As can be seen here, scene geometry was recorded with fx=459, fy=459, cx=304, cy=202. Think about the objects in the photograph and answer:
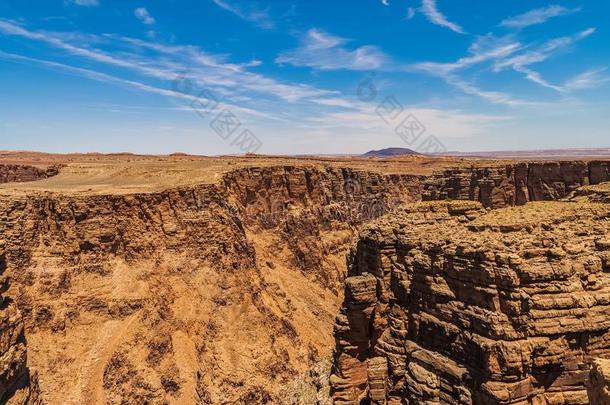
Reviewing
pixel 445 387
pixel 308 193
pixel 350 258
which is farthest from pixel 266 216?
pixel 445 387

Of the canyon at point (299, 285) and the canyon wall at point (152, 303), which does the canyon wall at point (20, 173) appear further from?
the canyon wall at point (152, 303)

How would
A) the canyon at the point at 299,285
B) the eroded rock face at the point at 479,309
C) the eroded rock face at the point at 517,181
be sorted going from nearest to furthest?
the eroded rock face at the point at 479,309 → the canyon at the point at 299,285 → the eroded rock face at the point at 517,181

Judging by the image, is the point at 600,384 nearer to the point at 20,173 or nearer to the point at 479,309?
the point at 479,309

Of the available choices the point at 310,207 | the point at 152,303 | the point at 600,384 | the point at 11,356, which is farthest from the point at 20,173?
the point at 600,384

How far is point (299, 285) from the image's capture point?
56.2 m

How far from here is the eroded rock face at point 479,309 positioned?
42.5ft

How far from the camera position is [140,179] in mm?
55000

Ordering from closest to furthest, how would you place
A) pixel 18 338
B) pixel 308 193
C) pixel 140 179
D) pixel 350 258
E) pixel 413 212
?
pixel 413 212 < pixel 18 338 < pixel 350 258 < pixel 140 179 < pixel 308 193

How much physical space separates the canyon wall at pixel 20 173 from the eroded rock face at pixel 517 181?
60438 millimetres

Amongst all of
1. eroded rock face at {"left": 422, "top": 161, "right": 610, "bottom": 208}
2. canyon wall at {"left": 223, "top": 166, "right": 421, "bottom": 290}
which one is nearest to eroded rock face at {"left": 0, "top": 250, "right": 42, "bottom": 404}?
canyon wall at {"left": 223, "top": 166, "right": 421, "bottom": 290}

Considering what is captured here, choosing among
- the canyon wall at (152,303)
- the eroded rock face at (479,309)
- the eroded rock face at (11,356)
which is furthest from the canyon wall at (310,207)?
the eroded rock face at (479,309)

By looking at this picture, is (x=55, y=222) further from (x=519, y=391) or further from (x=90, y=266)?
(x=519, y=391)

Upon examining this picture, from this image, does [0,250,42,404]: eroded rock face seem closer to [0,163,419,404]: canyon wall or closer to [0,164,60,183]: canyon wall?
[0,163,419,404]: canyon wall

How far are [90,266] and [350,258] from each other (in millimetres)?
27685
